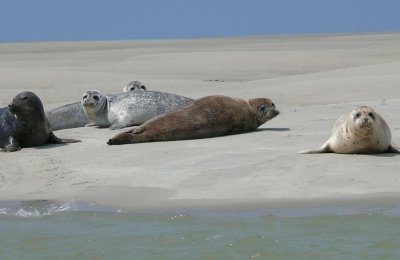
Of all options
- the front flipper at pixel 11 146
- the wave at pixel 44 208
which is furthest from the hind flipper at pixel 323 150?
the front flipper at pixel 11 146

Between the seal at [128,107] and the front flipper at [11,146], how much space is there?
1783mm

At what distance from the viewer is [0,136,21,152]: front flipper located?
9359 millimetres

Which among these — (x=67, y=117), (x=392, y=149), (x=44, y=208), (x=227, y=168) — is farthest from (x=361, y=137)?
(x=67, y=117)

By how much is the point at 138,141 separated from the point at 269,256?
412cm

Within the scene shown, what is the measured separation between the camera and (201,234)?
231 inches

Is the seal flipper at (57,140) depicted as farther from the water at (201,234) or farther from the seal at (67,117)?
the water at (201,234)

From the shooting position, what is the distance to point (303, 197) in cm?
669

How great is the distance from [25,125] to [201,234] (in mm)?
4280

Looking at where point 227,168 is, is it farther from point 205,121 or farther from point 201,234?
point 205,121

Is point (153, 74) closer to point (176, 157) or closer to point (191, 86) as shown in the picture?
point (191, 86)

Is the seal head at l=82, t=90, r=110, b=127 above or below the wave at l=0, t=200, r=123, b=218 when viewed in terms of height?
above

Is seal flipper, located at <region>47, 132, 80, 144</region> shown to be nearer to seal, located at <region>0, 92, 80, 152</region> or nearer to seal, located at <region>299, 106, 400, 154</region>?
seal, located at <region>0, 92, 80, 152</region>

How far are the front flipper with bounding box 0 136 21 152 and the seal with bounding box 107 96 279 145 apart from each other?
35.9 inches

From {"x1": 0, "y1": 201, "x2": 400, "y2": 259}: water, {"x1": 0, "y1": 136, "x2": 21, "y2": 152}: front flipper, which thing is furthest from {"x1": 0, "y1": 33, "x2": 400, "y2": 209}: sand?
{"x1": 0, "y1": 201, "x2": 400, "y2": 259}: water
